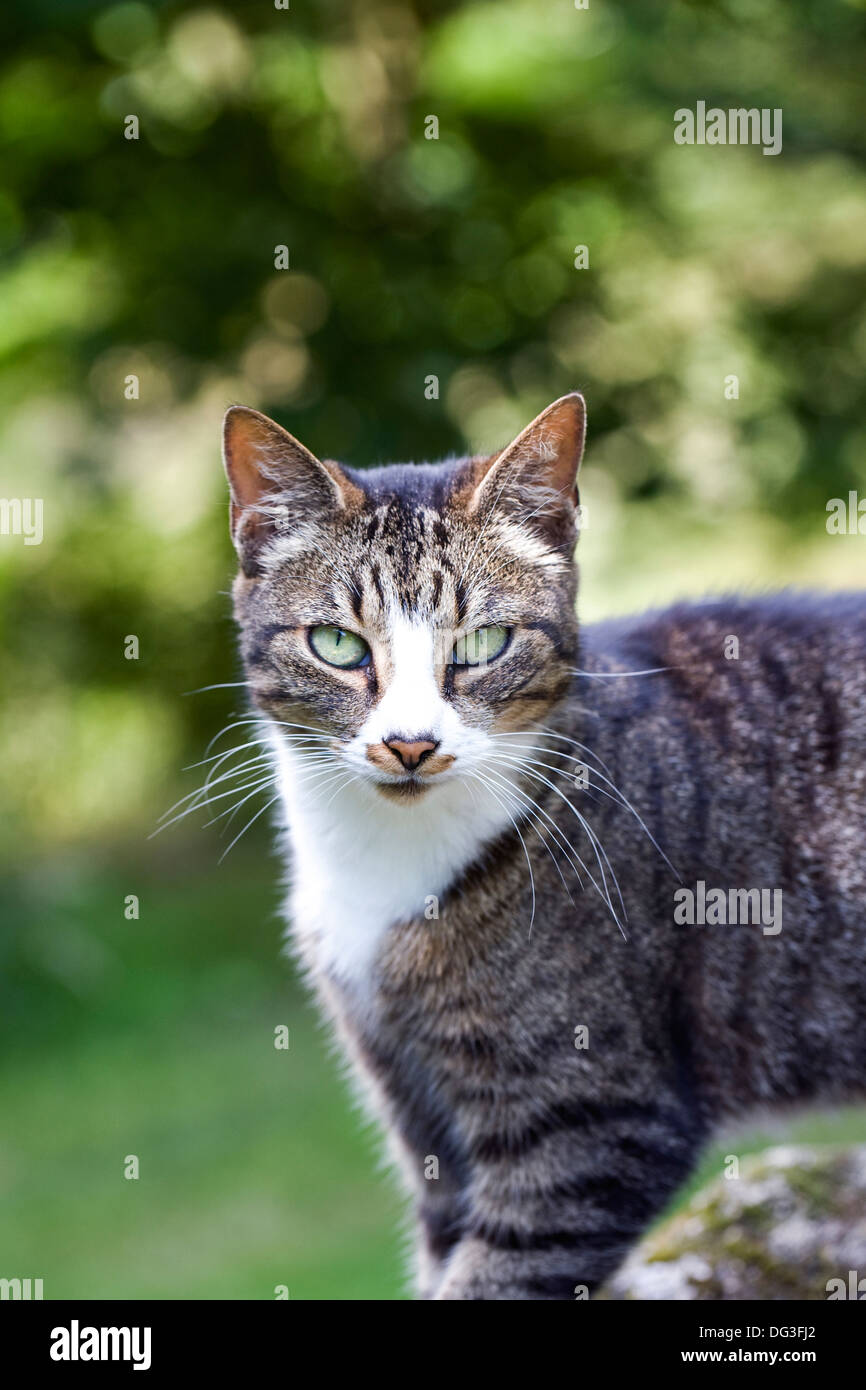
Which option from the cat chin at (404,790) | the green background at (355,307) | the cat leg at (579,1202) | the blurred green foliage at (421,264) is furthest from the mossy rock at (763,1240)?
the blurred green foliage at (421,264)

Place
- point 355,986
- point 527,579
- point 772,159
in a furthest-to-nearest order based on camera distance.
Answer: point 772,159 → point 355,986 → point 527,579

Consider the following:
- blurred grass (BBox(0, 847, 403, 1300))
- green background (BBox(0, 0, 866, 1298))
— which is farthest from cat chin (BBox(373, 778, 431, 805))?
green background (BBox(0, 0, 866, 1298))

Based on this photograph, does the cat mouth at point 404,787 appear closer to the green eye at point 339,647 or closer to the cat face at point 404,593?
the cat face at point 404,593

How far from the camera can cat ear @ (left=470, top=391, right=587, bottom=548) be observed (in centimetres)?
270

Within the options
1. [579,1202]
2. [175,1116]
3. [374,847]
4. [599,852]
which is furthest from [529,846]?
[175,1116]

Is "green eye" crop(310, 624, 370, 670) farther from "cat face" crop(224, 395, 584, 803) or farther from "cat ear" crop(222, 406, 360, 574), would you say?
"cat ear" crop(222, 406, 360, 574)

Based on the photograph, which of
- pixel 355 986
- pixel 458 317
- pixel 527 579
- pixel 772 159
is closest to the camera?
pixel 527 579

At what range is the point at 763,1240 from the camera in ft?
9.66

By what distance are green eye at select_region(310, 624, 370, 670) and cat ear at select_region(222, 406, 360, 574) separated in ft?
0.76

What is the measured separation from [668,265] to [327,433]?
2070mm

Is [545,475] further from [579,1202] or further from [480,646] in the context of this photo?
[579,1202]

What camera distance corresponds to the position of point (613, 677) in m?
3.08
